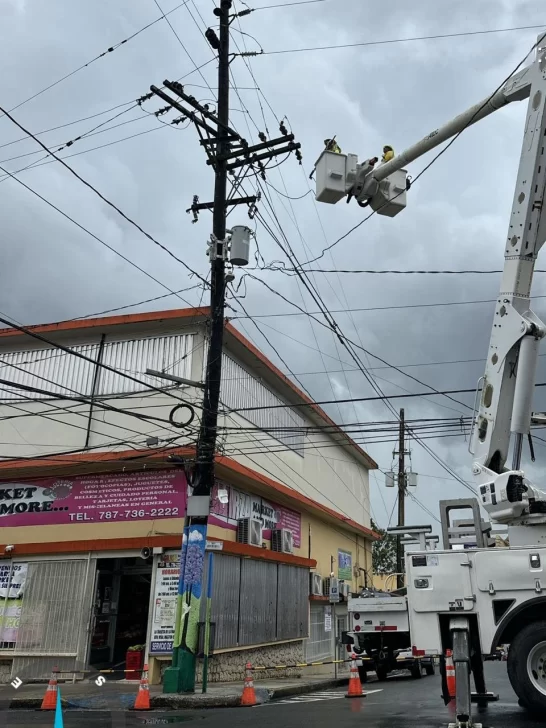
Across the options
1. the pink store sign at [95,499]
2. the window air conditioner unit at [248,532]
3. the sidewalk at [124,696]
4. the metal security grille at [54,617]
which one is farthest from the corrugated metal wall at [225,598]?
the metal security grille at [54,617]

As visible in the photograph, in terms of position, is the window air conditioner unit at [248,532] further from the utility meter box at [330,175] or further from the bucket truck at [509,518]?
the utility meter box at [330,175]

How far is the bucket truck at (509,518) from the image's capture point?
743 cm

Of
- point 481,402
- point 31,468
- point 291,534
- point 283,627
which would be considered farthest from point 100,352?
point 481,402

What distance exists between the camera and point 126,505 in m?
16.5

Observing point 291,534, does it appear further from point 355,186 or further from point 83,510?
point 355,186

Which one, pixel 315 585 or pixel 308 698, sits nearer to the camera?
pixel 308 698

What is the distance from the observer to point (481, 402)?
8539mm

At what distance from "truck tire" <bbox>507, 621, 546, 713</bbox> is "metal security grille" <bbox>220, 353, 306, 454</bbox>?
10192mm

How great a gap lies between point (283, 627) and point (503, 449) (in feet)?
46.0

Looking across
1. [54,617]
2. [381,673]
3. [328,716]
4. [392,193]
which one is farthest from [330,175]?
[381,673]

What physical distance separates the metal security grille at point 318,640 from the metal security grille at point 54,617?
9.55m

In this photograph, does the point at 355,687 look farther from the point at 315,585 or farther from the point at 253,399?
the point at 315,585

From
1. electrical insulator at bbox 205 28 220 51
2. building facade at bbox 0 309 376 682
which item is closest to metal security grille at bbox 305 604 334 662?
building facade at bbox 0 309 376 682

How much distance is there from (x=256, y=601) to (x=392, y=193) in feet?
40.2
